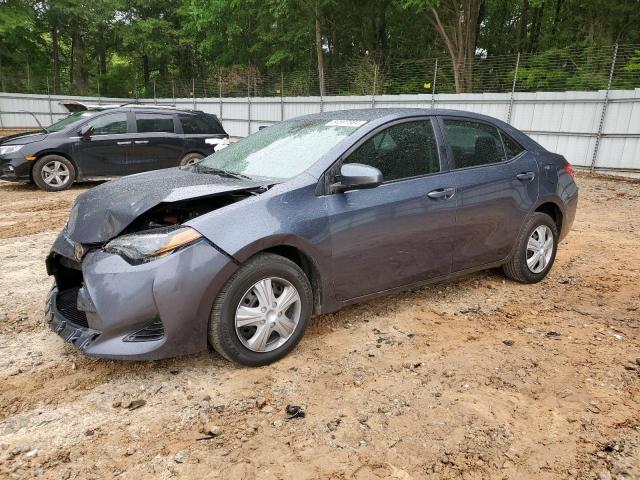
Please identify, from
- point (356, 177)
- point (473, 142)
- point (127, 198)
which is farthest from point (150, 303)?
point (473, 142)

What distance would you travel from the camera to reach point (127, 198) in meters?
3.03

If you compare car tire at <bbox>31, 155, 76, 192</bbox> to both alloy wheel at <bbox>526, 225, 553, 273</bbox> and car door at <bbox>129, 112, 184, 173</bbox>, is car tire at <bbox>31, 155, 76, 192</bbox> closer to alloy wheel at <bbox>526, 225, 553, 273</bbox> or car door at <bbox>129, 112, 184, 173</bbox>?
car door at <bbox>129, 112, 184, 173</bbox>

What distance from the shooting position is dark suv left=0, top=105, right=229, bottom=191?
28.2 ft

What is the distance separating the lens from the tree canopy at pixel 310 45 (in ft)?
53.4

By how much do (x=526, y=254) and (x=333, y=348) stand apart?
2.24 m

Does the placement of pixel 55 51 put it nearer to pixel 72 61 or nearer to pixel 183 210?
pixel 72 61

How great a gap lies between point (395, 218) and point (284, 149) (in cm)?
98

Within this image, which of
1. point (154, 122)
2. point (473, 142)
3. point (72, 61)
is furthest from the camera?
point (72, 61)

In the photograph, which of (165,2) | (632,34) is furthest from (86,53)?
(632,34)

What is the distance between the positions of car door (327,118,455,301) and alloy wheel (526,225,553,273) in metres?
1.16

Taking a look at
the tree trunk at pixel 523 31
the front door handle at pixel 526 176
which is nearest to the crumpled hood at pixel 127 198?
the front door handle at pixel 526 176

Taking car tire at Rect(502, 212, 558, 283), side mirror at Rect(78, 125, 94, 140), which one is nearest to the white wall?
car tire at Rect(502, 212, 558, 283)

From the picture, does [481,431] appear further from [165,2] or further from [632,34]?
[165,2]

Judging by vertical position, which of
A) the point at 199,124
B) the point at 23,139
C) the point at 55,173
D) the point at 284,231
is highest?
the point at 284,231
